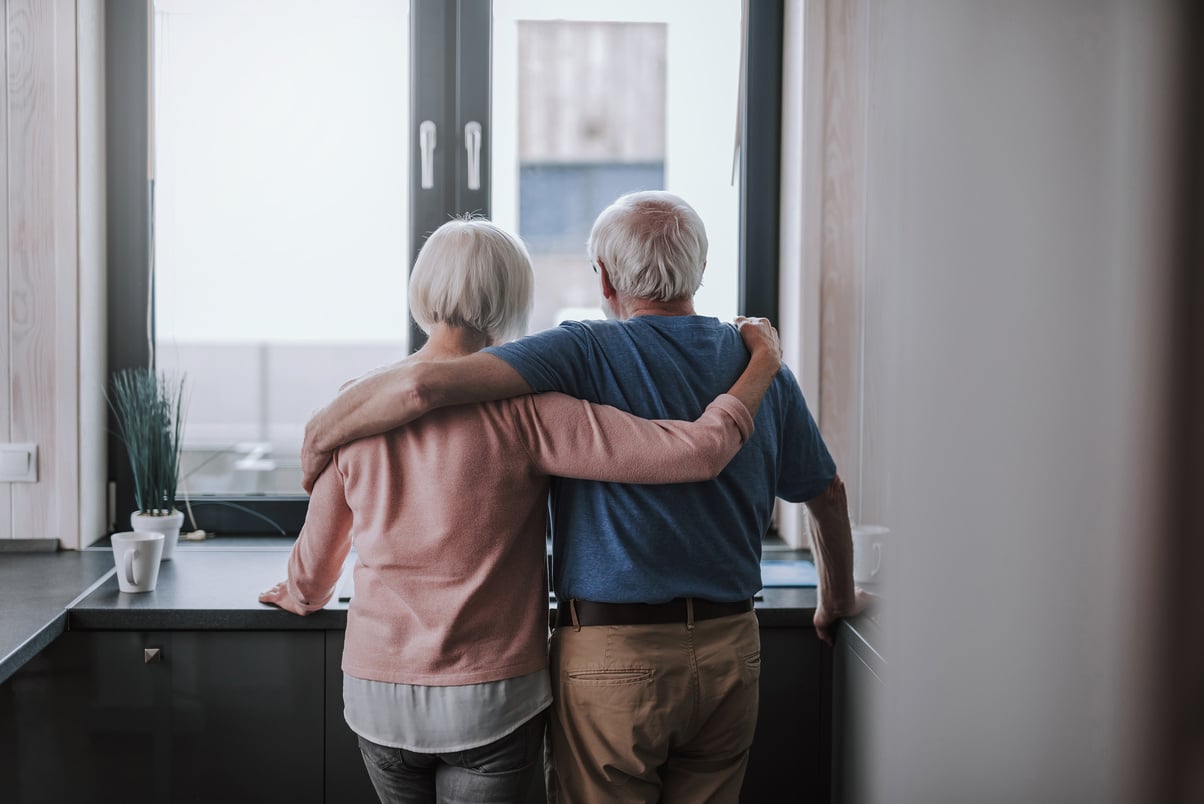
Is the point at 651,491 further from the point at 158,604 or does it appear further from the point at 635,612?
the point at 158,604

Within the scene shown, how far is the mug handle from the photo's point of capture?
5.25 ft

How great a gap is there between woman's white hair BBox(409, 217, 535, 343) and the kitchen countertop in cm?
57

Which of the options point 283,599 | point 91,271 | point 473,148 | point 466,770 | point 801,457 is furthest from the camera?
point 473,148

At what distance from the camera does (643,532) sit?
1.17 m

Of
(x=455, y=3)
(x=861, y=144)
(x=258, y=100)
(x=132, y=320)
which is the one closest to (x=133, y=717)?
(x=132, y=320)

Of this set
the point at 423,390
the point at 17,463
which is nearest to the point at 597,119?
the point at 423,390

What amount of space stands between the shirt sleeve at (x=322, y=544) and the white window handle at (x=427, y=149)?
3.08 feet

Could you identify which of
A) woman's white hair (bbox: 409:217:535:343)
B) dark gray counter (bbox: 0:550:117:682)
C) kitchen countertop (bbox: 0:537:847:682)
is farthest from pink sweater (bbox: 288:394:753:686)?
dark gray counter (bbox: 0:550:117:682)

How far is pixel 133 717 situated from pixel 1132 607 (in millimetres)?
1675

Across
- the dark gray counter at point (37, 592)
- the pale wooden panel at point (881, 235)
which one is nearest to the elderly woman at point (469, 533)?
the dark gray counter at point (37, 592)

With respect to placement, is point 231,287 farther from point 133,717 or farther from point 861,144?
point 861,144

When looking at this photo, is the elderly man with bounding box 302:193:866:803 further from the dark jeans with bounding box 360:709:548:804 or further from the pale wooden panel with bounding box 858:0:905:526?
the pale wooden panel with bounding box 858:0:905:526

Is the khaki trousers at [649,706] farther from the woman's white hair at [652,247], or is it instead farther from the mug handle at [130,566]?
the mug handle at [130,566]

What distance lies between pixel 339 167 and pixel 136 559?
0.93 metres
